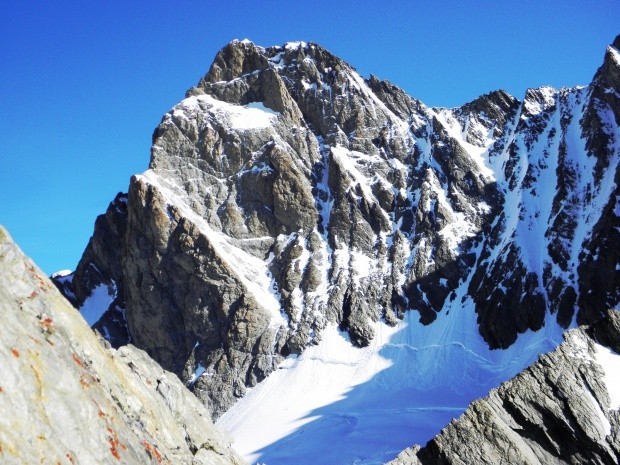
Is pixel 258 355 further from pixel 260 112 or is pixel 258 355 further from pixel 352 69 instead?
pixel 352 69

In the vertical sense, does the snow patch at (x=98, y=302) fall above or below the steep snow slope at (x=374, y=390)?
above

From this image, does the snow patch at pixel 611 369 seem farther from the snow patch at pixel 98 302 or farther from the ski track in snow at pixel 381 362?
the snow patch at pixel 98 302

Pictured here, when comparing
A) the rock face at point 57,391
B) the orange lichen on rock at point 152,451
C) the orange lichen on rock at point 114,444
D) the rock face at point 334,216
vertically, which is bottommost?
the orange lichen on rock at point 152,451

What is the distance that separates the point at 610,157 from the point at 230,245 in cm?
7195

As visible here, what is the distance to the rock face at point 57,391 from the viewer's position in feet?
38.5

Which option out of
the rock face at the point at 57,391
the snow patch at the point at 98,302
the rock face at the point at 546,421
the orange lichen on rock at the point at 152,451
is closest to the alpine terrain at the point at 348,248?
the snow patch at the point at 98,302

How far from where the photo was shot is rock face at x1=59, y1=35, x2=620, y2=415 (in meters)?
119

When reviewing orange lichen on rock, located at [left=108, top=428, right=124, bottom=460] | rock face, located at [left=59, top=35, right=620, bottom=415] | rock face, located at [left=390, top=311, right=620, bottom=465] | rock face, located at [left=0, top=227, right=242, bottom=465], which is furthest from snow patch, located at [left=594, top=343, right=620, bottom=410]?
rock face, located at [left=59, top=35, right=620, bottom=415]

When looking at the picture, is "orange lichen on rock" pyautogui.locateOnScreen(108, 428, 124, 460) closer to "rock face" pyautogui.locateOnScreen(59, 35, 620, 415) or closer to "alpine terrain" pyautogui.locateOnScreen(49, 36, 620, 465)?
"alpine terrain" pyautogui.locateOnScreen(49, 36, 620, 465)

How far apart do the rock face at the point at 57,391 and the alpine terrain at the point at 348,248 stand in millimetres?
76412

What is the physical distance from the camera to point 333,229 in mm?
137875

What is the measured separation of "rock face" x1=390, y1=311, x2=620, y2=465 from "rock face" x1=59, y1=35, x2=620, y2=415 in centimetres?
8183

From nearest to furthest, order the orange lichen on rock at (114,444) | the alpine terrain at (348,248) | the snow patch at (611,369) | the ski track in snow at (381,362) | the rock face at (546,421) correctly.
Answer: the orange lichen on rock at (114,444), the rock face at (546,421), the snow patch at (611,369), the ski track in snow at (381,362), the alpine terrain at (348,248)

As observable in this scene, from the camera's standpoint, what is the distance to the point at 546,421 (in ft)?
87.1
